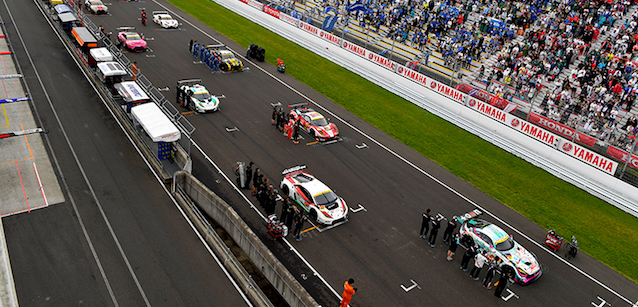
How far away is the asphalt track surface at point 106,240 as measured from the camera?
15.3 metres

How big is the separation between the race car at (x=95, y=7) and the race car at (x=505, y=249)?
4110cm

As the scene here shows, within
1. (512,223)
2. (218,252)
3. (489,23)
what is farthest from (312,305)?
(489,23)

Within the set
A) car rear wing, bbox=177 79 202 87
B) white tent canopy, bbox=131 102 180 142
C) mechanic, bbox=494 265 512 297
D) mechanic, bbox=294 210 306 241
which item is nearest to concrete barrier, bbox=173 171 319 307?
white tent canopy, bbox=131 102 180 142

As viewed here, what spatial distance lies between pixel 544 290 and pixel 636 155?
12.3m

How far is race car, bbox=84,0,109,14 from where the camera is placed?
147 ft

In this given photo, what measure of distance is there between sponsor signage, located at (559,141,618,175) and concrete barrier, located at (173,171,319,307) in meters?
20.6

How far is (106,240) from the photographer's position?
17.5 meters

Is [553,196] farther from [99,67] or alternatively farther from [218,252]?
[99,67]

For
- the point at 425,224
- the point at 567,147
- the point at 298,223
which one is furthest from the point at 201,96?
the point at 567,147

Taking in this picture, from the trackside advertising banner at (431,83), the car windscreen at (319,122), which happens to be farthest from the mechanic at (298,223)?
the trackside advertising banner at (431,83)

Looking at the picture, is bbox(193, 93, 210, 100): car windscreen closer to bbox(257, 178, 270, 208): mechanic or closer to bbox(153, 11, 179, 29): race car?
bbox(257, 178, 270, 208): mechanic

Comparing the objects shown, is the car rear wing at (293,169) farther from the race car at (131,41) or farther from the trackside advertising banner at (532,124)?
the race car at (131,41)

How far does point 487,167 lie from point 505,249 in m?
9.43

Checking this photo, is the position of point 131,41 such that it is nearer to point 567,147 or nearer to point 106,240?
point 106,240
